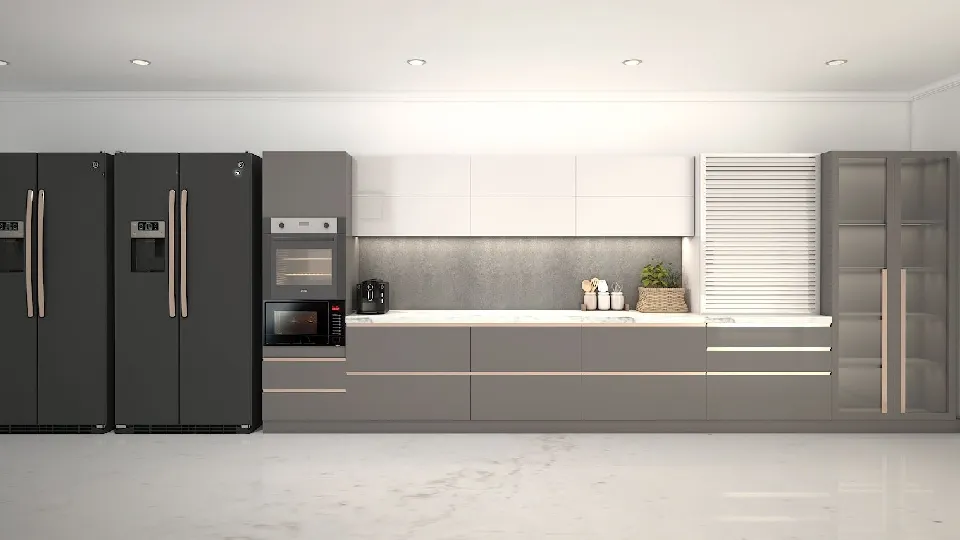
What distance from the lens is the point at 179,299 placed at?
192 inches

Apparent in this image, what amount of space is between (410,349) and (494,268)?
1104mm

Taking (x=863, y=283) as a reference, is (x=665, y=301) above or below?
below

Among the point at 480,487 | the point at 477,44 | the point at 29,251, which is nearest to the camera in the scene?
the point at 480,487

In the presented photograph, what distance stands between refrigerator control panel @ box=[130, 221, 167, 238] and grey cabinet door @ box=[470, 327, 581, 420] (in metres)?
2.35

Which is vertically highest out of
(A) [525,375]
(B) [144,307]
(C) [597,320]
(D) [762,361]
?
(B) [144,307]

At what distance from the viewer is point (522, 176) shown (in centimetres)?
524

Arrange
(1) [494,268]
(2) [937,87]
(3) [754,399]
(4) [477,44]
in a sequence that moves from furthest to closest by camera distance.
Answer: (1) [494,268]
(2) [937,87]
(3) [754,399]
(4) [477,44]

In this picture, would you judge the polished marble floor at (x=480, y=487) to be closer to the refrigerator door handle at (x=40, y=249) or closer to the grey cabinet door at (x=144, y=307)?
the grey cabinet door at (x=144, y=307)

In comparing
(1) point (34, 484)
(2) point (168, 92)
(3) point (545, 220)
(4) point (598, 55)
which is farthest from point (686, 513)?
(2) point (168, 92)

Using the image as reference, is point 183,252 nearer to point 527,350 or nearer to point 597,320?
point 527,350

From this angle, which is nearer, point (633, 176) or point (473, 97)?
point (633, 176)

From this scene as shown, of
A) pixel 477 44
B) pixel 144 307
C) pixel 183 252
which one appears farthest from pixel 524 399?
pixel 144 307

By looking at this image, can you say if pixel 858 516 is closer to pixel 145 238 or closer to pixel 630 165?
pixel 630 165

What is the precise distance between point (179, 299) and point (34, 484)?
1.50 metres
